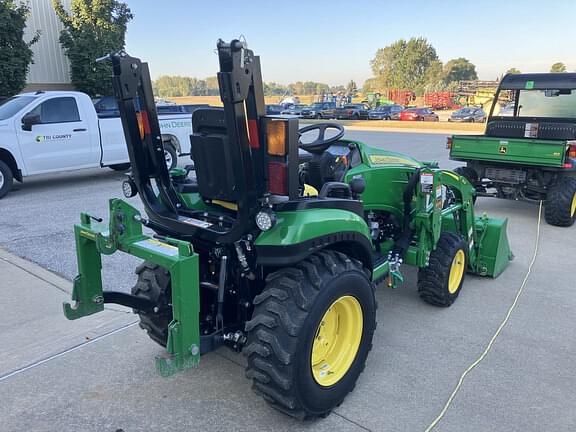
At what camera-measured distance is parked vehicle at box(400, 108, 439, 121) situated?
127 feet

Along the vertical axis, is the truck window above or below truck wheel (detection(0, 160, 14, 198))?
above

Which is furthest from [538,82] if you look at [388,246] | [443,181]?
[388,246]

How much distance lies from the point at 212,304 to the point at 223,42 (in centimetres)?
169

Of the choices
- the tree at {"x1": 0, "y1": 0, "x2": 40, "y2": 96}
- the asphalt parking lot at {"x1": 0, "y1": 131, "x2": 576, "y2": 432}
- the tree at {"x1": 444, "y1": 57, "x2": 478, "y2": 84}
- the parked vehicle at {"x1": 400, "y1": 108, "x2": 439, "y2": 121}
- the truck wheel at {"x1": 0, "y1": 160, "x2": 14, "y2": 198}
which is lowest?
the asphalt parking lot at {"x1": 0, "y1": 131, "x2": 576, "y2": 432}

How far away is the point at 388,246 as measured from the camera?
4.46 m

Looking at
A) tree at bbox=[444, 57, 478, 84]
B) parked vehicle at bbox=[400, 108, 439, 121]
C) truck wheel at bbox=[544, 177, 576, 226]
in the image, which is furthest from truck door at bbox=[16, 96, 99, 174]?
tree at bbox=[444, 57, 478, 84]

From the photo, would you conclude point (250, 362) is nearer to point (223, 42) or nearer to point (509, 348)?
point (223, 42)

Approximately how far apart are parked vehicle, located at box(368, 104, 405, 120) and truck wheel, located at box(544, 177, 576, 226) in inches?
1272

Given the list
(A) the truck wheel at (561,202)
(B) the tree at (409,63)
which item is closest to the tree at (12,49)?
(A) the truck wheel at (561,202)

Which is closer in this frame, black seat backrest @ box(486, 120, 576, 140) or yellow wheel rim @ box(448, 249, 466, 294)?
yellow wheel rim @ box(448, 249, 466, 294)

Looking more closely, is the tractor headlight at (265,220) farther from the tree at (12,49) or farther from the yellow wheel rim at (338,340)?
the tree at (12,49)

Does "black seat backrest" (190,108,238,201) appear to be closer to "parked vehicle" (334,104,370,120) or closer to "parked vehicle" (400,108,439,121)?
"parked vehicle" (334,104,370,120)

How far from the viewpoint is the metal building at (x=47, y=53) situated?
22.7m

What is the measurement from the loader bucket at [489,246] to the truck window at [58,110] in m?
8.08
